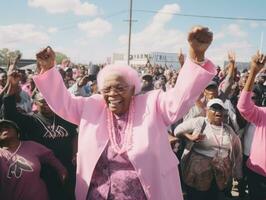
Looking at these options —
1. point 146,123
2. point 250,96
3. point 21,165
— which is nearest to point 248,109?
point 250,96

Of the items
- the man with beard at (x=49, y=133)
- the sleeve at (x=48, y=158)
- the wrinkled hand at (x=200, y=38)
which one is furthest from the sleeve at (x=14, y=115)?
the wrinkled hand at (x=200, y=38)

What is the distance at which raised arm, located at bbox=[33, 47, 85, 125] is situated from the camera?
2383 millimetres

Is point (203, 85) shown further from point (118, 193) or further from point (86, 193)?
point (86, 193)

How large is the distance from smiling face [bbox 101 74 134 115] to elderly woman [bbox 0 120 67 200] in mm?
1148

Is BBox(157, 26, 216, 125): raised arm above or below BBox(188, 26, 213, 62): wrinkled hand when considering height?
below

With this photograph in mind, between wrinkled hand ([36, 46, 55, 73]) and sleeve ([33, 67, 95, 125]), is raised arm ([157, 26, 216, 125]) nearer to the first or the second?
sleeve ([33, 67, 95, 125])

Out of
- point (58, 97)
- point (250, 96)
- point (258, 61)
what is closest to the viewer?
point (58, 97)

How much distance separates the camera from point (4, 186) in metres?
3.10

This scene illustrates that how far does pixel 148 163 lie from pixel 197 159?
2.04 meters

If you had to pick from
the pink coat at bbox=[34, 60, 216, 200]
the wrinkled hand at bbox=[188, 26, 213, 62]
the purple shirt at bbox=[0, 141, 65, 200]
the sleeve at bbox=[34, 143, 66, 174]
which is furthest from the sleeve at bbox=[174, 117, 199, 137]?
the wrinkled hand at bbox=[188, 26, 213, 62]

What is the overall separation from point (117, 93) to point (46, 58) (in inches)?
19.4

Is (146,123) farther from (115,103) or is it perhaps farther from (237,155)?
(237,155)

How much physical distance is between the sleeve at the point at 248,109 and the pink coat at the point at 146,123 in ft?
5.01

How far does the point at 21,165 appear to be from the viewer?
3.16m
